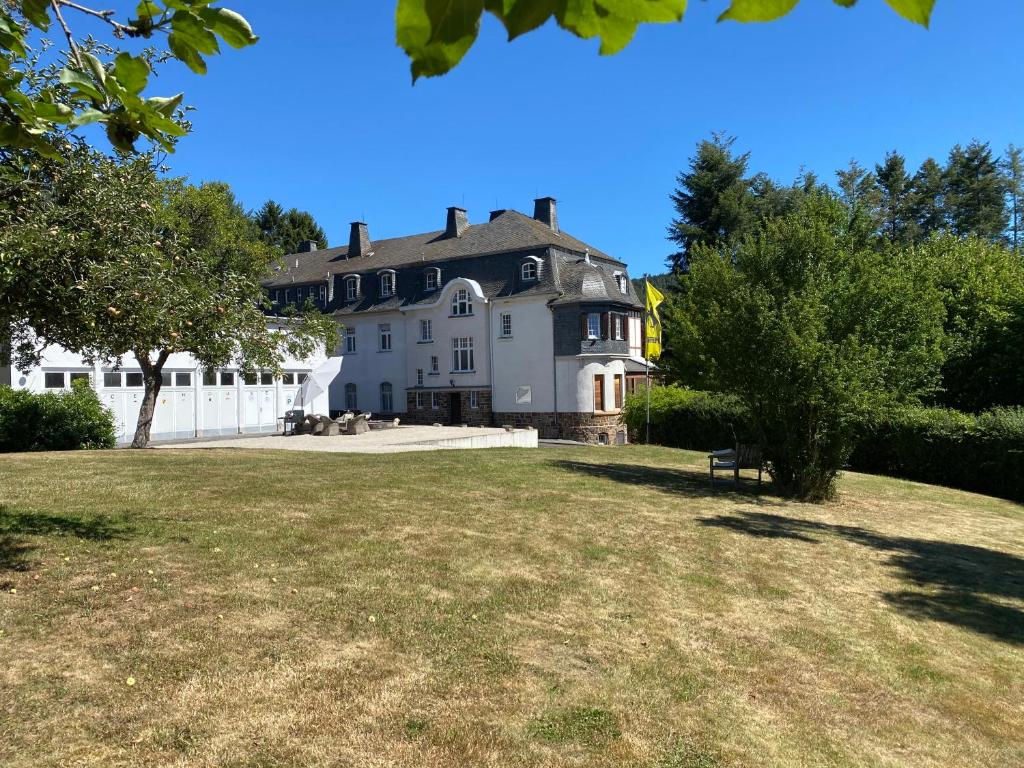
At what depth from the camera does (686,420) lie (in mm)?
30875

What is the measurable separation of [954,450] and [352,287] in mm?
35294

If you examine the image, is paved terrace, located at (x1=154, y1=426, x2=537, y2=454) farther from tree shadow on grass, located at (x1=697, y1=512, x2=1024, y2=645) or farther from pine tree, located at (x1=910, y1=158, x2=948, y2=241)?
pine tree, located at (x1=910, y1=158, x2=948, y2=241)

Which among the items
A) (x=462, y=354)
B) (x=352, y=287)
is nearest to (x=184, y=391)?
(x=462, y=354)

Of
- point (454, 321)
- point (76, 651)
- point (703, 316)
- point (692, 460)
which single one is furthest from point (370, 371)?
point (76, 651)

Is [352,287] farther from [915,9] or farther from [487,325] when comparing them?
[915,9]

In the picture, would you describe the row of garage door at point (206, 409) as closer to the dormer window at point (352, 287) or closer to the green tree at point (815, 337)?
the dormer window at point (352, 287)

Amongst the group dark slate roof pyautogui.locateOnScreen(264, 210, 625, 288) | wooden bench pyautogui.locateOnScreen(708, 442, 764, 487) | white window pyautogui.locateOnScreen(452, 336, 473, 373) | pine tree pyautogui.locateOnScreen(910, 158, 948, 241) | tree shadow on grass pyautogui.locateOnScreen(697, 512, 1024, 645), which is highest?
pine tree pyautogui.locateOnScreen(910, 158, 948, 241)

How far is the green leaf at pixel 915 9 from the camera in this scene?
1139 mm

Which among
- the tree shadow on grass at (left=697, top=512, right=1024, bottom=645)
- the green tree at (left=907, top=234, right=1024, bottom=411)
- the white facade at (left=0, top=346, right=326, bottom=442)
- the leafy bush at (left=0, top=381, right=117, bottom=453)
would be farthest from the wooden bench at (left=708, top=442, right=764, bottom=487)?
the leafy bush at (left=0, top=381, right=117, bottom=453)

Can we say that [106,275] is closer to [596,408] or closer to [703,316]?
[703,316]

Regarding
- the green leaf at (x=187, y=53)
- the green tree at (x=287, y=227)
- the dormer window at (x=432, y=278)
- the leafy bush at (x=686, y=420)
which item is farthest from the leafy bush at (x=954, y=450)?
the green tree at (x=287, y=227)

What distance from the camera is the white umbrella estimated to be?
33.9 m

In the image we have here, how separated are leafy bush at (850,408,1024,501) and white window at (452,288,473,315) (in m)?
23.1

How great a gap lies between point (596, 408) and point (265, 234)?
44.4 m
